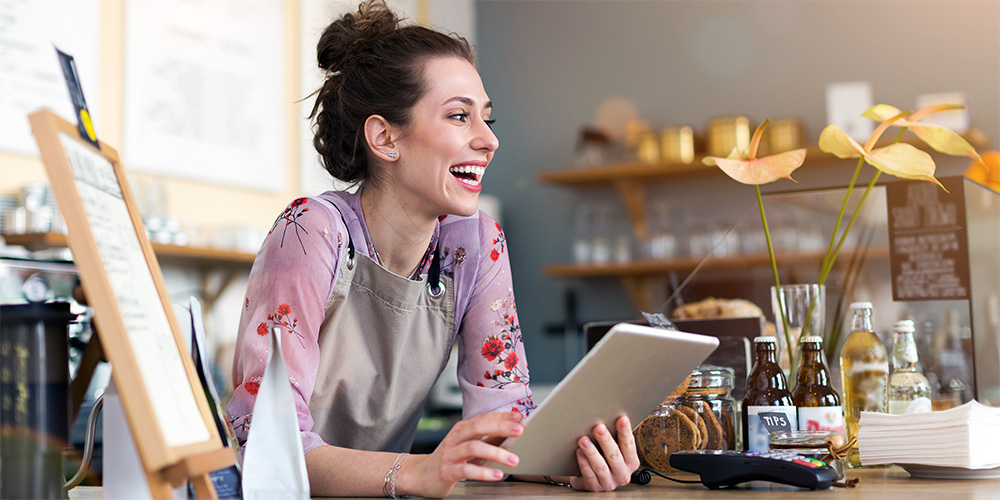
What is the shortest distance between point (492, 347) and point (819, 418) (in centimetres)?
44

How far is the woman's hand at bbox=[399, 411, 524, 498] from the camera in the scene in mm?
838

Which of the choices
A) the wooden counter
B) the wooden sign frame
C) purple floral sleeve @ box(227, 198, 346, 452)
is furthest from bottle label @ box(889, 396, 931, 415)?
the wooden sign frame

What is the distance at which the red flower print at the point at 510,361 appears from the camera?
4.17 feet

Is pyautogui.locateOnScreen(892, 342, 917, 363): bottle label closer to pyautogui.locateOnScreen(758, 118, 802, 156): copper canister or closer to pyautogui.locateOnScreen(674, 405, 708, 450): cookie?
pyautogui.locateOnScreen(674, 405, 708, 450): cookie

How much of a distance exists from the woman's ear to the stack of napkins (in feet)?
2.31

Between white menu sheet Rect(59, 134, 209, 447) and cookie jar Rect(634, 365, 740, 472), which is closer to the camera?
white menu sheet Rect(59, 134, 209, 447)

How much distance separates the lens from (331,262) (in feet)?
3.72

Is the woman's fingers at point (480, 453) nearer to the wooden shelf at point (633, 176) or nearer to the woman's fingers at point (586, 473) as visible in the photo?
the woman's fingers at point (586, 473)

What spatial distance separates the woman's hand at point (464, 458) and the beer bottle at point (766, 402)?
0.34m

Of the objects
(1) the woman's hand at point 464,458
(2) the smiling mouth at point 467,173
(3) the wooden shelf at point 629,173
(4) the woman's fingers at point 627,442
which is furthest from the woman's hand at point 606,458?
(3) the wooden shelf at point 629,173

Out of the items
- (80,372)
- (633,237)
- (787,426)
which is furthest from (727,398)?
(633,237)

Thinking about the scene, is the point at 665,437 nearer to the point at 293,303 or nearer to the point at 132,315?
the point at 293,303

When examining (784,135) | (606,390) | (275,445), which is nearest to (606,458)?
(606,390)

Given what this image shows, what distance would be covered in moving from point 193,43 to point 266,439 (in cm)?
277
